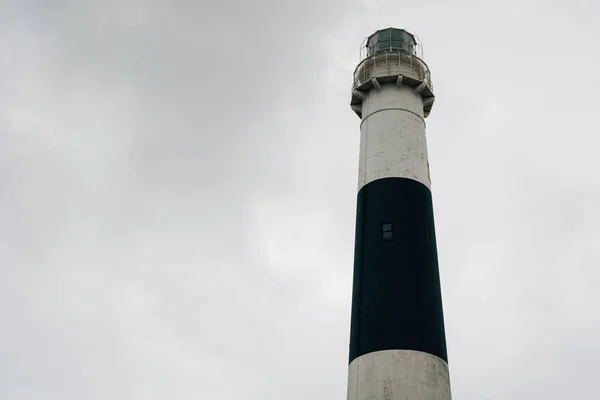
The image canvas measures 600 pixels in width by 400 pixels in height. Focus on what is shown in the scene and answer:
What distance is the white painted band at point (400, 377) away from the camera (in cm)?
2369

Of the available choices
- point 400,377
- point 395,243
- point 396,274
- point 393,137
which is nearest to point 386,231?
point 395,243

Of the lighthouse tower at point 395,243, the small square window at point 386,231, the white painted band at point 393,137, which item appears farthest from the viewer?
the white painted band at point 393,137

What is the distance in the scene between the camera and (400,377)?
23.9 m

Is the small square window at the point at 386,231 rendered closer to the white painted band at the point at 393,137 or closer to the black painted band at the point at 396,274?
the black painted band at the point at 396,274

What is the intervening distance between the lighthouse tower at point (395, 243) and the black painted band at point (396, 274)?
0.13 ft

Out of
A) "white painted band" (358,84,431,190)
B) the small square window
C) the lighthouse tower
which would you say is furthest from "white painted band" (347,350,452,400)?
"white painted band" (358,84,431,190)

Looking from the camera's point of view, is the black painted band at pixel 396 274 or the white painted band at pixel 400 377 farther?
the black painted band at pixel 396 274

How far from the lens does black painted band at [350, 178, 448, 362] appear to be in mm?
25172

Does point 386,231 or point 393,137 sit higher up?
point 393,137

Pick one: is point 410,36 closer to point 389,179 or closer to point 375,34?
point 375,34

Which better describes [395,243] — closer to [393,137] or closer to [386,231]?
[386,231]

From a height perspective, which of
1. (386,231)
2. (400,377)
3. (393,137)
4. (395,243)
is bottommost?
(400,377)

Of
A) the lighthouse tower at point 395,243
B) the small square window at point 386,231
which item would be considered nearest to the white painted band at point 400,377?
the lighthouse tower at point 395,243

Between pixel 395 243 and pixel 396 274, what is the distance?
1.47 m
